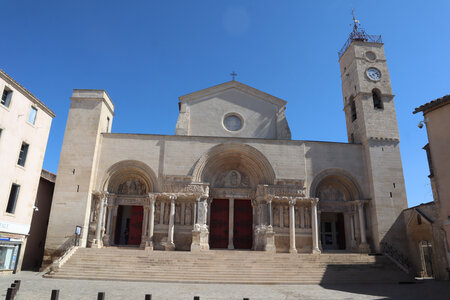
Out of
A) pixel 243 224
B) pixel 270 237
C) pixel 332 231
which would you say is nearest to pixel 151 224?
pixel 243 224

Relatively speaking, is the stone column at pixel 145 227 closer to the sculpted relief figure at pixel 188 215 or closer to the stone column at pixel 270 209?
the sculpted relief figure at pixel 188 215

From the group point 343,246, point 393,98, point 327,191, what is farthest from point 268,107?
point 343,246

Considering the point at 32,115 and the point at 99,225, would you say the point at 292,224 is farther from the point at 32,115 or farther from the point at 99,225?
the point at 32,115

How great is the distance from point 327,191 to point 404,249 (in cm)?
506

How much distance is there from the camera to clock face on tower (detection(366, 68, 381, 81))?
2152 centimetres

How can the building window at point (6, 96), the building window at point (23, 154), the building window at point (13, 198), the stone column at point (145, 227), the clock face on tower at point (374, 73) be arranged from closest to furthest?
the building window at point (6, 96)
the building window at point (13, 198)
the building window at point (23, 154)
the stone column at point (145, 227)
the clock face on tower at point (374, 73)

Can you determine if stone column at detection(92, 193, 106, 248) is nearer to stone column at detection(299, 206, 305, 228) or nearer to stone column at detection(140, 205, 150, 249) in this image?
stone column at detection(140, 205, 150, 249)

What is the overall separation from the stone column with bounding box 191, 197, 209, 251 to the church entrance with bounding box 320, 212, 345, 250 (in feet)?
24.8

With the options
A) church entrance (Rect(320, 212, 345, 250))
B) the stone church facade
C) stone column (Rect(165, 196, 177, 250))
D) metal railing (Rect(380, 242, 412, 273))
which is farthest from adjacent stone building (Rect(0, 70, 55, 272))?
Answer: metal railing (Rect(380, 242, 412, 273))

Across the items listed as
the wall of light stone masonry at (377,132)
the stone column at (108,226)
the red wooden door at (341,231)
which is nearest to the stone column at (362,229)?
the wall of light stone masonry at (377,132)

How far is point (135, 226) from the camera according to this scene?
1927 cm

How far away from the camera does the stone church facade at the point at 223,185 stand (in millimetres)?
18078

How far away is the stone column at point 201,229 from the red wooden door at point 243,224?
199cm

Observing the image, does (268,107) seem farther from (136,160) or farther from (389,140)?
(136,160)
